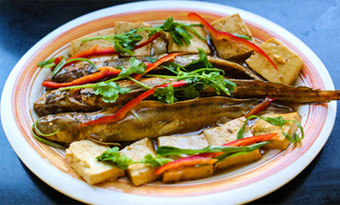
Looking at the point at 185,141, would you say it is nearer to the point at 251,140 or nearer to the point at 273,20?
the point at 251,140

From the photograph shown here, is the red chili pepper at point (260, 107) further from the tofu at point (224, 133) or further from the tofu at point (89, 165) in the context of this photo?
the tofu at point (89, 165)

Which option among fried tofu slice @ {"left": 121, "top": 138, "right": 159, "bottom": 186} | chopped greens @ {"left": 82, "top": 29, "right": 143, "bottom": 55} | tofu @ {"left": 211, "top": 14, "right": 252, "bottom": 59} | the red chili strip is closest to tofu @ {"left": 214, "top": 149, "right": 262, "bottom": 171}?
the red chili strip

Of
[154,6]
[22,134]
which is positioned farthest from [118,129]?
[154,6]

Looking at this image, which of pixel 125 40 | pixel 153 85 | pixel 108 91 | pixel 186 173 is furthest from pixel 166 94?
pixel 125 40

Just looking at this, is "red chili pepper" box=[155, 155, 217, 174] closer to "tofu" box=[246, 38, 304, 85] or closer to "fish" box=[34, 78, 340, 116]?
"fish" box=[34, 78, 340, 116]

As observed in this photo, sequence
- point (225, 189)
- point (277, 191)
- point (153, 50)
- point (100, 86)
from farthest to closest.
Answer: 1. point (153, 50)
2. point (100, 86)
3. point (277, 191)
4. point (225, 189)

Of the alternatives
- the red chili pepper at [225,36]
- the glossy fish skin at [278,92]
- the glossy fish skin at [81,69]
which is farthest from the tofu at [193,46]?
the glossy fish skin at [278,92]

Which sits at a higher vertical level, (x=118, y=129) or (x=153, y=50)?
(x=153, y=50)

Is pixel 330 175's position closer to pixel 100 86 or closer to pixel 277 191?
pixel 277 191

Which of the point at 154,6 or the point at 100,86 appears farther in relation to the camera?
the point at 154,6
